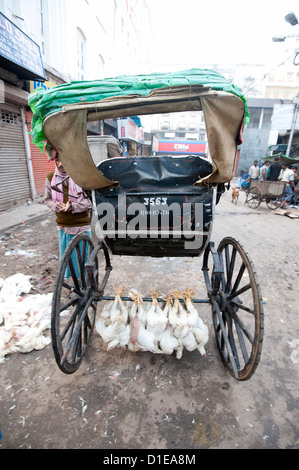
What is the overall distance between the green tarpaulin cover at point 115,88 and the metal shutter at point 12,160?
20.2 feet

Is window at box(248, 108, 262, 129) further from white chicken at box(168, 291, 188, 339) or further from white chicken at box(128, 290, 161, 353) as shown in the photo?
white chicken at box(128, 290, 161, 353)

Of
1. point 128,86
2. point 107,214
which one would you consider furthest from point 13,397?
point 128,86

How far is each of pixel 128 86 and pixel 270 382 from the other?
2750mm

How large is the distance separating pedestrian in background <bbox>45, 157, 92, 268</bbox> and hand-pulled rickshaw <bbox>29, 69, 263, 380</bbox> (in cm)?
74

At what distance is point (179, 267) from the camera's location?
432 cm

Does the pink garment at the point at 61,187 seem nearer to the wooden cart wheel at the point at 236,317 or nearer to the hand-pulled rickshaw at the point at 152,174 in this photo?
the hand-pulled rickshaw at the point at 152,174

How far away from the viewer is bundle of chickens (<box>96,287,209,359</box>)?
82.9 inches

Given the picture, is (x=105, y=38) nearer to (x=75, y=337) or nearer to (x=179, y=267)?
(x=179, y=267)

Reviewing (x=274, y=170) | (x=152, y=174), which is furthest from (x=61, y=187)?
(x=274, y=170)

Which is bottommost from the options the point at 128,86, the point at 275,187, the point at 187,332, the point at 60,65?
the point at 187,332

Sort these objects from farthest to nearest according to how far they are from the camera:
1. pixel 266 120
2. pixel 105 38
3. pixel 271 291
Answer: pixel 266 120, pixel 105 38, pixel 271 291

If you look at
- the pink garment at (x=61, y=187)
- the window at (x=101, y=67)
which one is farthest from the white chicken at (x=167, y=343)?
the window at (x=101, y=67)

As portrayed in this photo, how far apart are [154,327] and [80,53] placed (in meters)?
13.9
